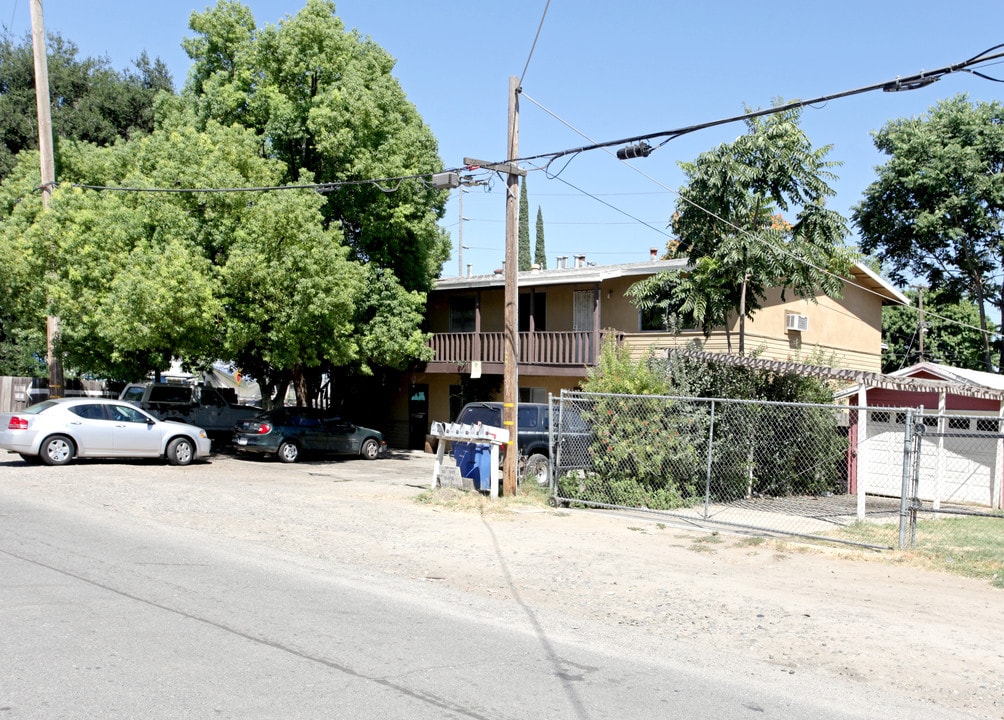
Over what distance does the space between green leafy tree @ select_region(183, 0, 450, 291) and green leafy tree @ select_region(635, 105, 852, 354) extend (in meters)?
7.68

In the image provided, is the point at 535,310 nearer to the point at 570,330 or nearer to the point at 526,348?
the point at 570,330

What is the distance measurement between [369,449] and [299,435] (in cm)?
244

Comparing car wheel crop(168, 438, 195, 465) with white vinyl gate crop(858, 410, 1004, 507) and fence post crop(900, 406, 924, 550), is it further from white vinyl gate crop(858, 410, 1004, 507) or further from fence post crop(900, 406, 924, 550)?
fence post crop(900, 406, 924, 550)

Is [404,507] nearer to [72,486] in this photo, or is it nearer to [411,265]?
[72,486]

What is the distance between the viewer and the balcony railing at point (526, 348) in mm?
23953

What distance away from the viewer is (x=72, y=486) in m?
15.6

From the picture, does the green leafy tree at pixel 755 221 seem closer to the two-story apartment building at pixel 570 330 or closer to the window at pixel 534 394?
the two-story apartment building at pixel 570 330

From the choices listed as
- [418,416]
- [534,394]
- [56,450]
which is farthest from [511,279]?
[418,416]

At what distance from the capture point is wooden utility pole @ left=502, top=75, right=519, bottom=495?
15398mm

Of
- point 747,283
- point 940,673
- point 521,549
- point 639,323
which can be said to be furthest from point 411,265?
point 940,673

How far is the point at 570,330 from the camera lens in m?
25.7

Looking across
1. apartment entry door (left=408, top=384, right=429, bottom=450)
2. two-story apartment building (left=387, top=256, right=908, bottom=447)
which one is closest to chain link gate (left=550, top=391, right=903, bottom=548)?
two-story apartment building (left=387, top=256, right=908, bottom=447)

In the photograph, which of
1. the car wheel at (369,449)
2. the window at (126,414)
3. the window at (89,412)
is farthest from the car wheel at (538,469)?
the window at (89,412)

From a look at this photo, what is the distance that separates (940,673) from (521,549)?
538 cm
